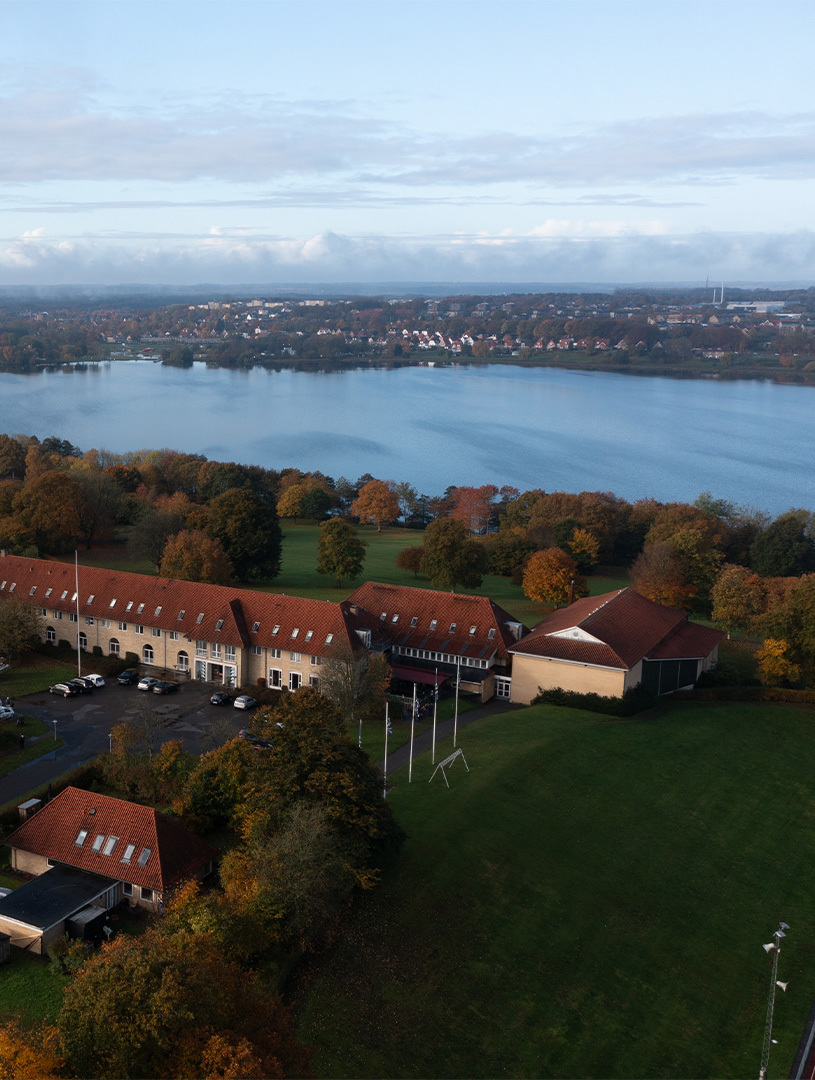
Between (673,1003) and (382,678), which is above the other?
(382,678)

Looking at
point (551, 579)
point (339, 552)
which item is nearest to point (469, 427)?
point (339, 552)

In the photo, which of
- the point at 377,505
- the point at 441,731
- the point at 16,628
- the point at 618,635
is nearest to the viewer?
the point at 441,731

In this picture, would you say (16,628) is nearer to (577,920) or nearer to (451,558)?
(451,558)

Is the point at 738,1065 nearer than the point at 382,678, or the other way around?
the point at 738,1065

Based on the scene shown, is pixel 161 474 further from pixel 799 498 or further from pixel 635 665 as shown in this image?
pixel 799 498

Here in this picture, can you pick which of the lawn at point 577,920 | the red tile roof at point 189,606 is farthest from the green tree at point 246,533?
the lawn at point 577,920

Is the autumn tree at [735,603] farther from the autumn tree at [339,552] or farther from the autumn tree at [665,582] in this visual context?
the autumn tree at [339,552]

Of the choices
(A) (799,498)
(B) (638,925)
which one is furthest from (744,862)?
(A) (799,498)

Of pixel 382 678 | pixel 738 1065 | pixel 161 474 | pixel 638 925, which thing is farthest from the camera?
pixel 161 474
